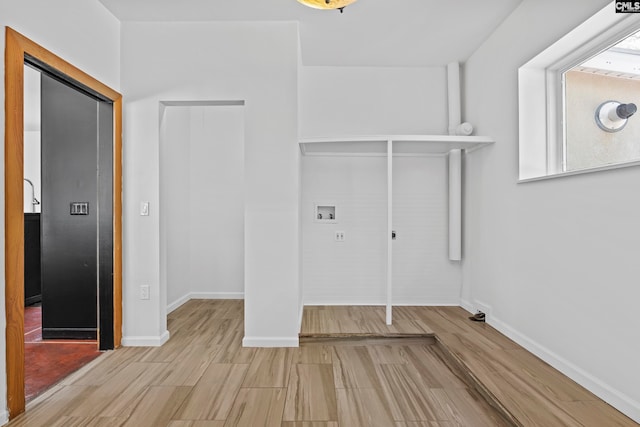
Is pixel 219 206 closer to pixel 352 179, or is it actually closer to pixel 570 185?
pixel 352 179

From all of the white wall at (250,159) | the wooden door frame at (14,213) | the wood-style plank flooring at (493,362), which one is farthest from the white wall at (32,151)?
the wood-style plank flooring at (493,362)

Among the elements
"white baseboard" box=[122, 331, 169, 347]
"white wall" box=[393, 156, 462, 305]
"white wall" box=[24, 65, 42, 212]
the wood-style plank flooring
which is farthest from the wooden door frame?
"white wall" box=[24, 65, 42, 212]

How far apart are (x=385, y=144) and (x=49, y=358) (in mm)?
3233

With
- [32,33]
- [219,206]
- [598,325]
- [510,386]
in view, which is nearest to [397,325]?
[510,386]

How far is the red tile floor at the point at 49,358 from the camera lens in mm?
2431

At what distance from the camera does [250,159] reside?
10.1ft

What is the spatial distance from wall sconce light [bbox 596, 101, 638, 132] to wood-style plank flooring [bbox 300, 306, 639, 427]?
1.57 metres

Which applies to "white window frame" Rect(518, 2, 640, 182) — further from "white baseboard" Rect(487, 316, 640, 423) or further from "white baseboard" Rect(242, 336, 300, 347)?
"white baseboard" Rect(242, 336, 300, 347)

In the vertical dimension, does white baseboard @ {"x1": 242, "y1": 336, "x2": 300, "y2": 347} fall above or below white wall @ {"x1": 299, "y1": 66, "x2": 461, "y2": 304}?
below

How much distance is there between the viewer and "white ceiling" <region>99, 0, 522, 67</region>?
2841 mm

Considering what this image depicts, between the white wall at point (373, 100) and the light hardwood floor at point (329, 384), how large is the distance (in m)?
2.05

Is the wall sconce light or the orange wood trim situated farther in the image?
the wall sconce light

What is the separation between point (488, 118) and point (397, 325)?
2.06 metres

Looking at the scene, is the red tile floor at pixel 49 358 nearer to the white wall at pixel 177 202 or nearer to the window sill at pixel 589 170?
the white wall at pixel 177 202
